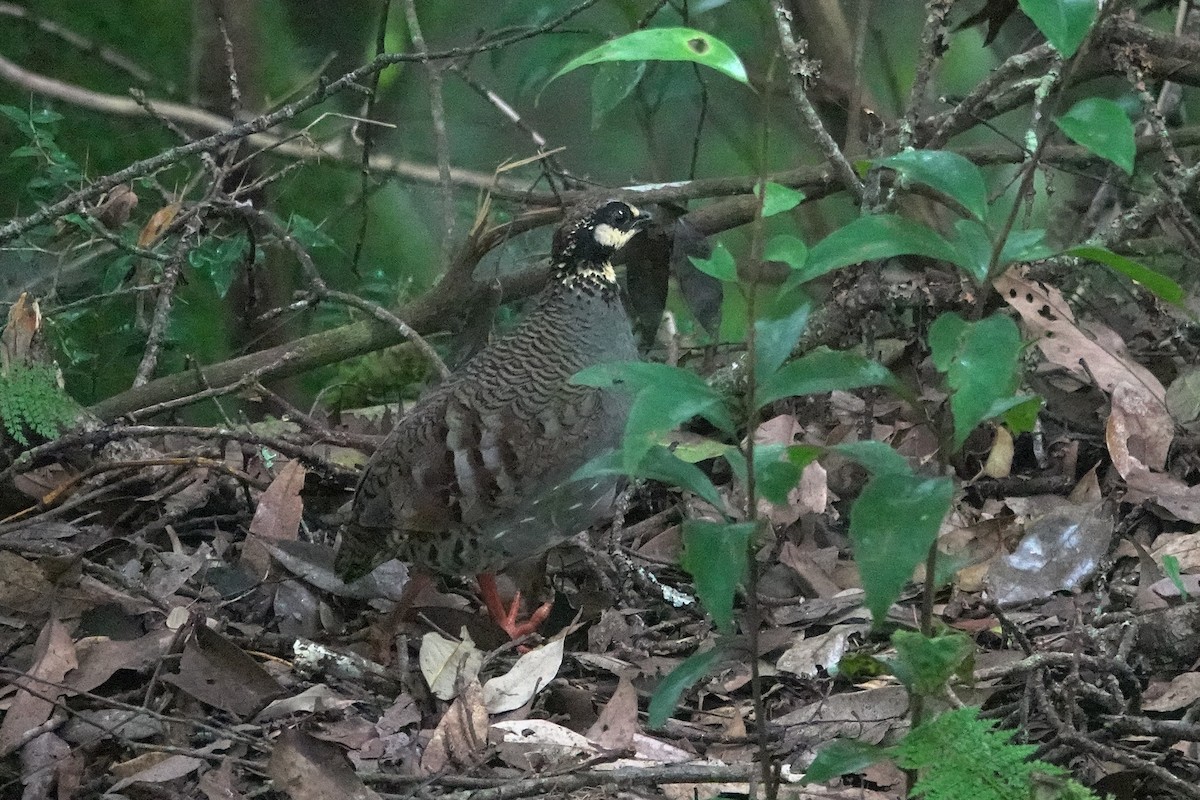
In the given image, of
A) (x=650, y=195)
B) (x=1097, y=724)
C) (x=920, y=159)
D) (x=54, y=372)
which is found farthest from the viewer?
(x=650, y=195)

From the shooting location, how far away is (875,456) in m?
1.53

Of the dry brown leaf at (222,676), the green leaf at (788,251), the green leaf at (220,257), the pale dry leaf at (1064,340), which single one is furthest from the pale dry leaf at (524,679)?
the green leaf at (220,257)

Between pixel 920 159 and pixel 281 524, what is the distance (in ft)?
7.84

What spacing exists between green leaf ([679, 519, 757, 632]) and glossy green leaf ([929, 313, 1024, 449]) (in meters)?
0.32

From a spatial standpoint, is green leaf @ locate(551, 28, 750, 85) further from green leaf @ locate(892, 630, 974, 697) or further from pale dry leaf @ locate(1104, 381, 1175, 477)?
pale dry leaf @ locate(1104, 381, 1175, 477)

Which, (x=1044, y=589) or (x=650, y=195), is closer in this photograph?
(x=1044, y=589)

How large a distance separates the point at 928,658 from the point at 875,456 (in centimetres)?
28

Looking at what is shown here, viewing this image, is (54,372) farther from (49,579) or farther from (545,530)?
(545,530)

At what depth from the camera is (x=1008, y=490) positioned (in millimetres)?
3447

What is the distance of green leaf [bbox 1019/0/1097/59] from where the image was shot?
1417 mm

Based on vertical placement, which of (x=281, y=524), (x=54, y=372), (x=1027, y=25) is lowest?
(x=281, y=524)

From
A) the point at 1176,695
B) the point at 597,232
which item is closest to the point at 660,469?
the point at 1176,695

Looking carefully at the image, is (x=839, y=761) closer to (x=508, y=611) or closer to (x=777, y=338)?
(x=777, y=338)

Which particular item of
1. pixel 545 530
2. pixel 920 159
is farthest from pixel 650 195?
pixel 920 159
